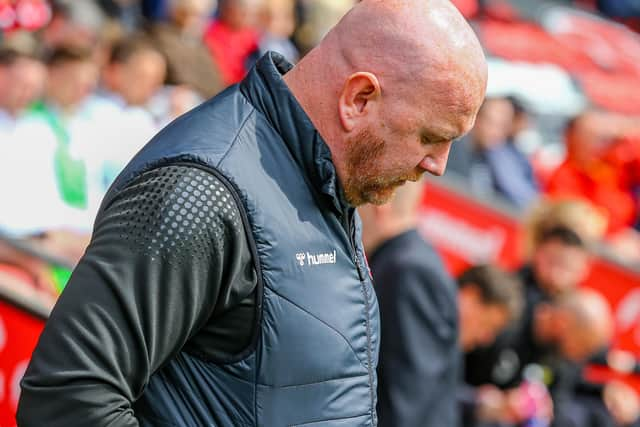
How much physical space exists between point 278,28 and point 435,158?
21.1 feet

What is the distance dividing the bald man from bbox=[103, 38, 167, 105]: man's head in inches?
162

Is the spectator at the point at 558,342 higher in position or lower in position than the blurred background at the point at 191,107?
lower

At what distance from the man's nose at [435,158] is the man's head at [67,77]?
3.82m

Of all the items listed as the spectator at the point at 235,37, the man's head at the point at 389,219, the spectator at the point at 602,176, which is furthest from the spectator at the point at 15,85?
the spectator at the point at 602,176

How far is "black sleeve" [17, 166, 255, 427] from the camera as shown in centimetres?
202

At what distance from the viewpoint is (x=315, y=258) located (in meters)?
2.28

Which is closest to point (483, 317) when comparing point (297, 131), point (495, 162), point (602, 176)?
point (297, 131)

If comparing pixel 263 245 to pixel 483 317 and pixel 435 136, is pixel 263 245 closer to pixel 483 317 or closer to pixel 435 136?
pixel 435 136

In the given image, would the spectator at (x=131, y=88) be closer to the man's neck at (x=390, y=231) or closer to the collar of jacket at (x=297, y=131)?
the man's neck at (x=390, y=231)

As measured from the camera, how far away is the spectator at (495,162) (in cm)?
848

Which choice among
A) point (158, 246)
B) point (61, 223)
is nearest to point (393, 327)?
point (61, 223)

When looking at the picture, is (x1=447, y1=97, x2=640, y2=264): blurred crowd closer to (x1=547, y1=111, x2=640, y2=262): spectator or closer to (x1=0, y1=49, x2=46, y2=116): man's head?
(x1=547, y1=111, x2=640, y2=262): spectator

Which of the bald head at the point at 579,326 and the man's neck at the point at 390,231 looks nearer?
the man's neck at the point at 390,231

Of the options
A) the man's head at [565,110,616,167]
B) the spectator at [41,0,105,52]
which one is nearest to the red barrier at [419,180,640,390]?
the man's head at [565,110,616,167]
